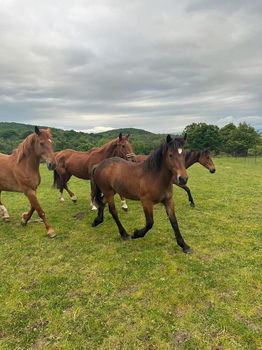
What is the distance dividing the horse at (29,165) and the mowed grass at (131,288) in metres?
1.07

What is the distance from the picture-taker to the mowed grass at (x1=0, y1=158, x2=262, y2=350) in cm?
255

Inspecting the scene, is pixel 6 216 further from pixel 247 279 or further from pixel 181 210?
pixel 247 279

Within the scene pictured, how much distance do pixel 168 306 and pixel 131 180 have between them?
8.27 ft

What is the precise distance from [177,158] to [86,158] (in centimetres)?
466

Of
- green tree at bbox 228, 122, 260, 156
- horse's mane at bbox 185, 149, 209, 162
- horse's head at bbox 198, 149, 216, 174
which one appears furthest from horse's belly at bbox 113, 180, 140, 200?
green tree at bbox 228, 122, 260, 156

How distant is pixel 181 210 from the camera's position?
7.48 metres

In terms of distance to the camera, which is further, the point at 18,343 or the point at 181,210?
the point at 181,210

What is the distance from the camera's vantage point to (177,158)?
392 cm

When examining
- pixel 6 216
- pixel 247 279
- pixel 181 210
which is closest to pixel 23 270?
pixel 6 216

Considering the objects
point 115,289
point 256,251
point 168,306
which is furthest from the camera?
point 256,251

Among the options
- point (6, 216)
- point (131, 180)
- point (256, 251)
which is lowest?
point (6, 216)

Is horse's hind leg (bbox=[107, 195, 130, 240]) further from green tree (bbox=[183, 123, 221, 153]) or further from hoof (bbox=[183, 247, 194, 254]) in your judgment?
green tree (bbox=[183, 123, 221, 153])

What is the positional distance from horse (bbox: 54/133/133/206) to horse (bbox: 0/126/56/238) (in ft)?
4.49

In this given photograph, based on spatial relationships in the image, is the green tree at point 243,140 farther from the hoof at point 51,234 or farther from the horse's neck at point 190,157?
the hoof at point 51,234
